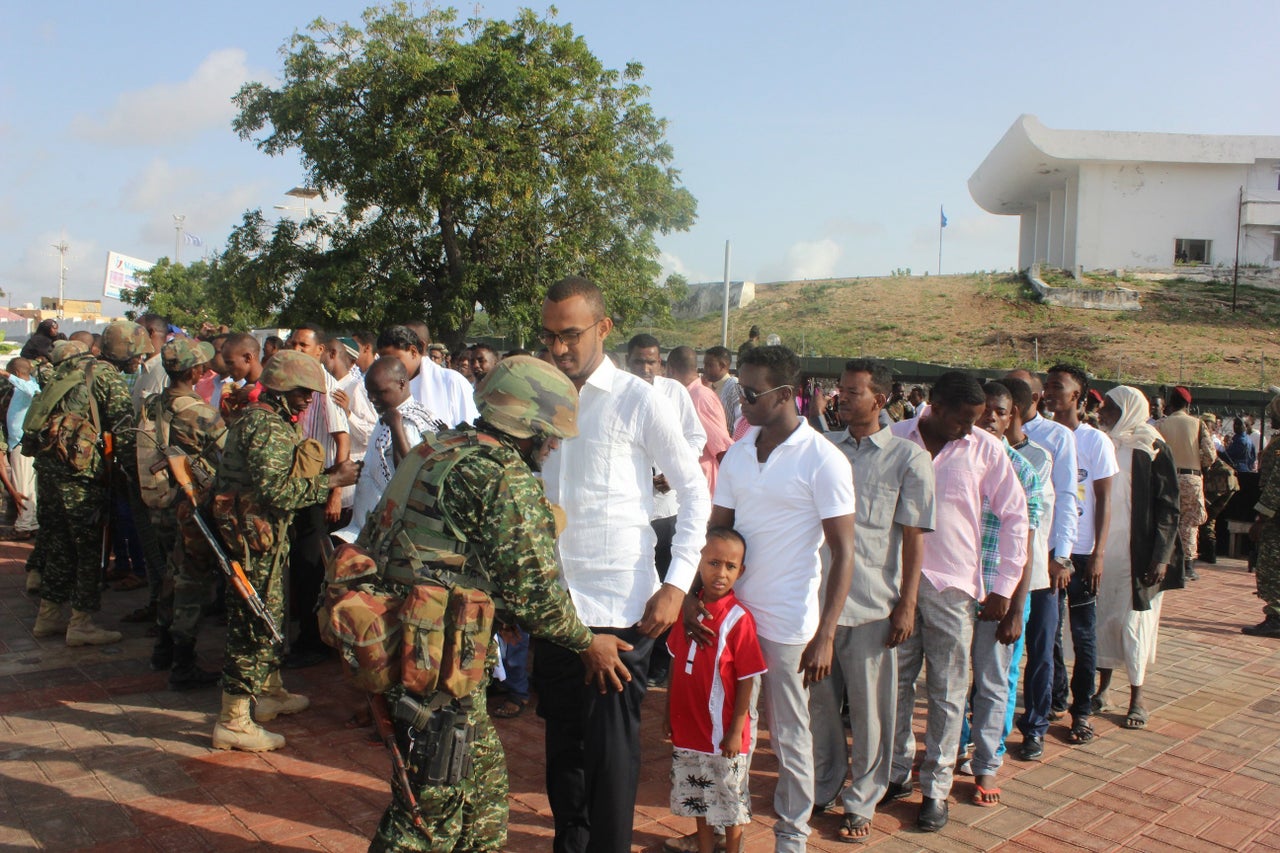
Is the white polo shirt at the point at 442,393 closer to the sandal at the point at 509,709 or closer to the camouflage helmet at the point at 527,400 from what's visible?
the sandal at the point at 509,709

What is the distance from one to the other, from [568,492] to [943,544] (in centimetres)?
184

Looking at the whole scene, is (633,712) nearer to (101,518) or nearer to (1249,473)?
(101,518)

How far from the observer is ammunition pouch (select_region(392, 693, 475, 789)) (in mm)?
2428

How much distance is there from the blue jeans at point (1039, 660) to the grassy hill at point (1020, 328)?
24.6 meters

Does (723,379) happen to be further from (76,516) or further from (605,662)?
(605,662)

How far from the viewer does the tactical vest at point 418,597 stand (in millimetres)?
2332

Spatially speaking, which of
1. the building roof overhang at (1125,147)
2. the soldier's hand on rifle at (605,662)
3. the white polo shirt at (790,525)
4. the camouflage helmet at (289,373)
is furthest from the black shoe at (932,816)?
the building roof overhang at (1125,147)

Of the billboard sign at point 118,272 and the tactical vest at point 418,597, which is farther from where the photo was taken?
the billboard sign at point 118,272

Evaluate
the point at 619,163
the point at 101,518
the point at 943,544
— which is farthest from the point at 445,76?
the point at 943,544

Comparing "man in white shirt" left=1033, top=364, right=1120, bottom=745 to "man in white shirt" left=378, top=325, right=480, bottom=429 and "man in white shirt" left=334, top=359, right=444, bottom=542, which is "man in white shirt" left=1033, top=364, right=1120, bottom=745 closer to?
"man in white shirt" left=378, top=325, right=480, bottom=429

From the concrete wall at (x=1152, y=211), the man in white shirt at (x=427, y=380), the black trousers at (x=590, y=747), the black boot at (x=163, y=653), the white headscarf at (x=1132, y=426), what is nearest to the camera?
the black trousers at (x=590, y=747)

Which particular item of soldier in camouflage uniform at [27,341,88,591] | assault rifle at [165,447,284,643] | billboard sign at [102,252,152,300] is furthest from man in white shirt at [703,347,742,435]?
billboard sign at [102,252,152,300]

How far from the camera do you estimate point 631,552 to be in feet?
9.52

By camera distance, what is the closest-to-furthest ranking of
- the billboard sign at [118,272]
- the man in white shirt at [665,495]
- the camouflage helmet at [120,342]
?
the man in white shirt at [665,495]
the camouflage helmet at [120,342]
the billboard sign at [118,272]
